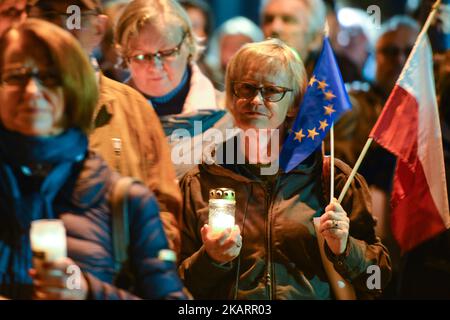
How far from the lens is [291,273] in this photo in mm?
3855

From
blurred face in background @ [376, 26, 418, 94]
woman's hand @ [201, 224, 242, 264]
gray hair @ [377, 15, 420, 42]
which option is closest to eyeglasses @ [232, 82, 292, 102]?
woman's hand @ [201, 224, 242, 264]

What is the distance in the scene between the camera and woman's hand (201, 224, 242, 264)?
3.68 m

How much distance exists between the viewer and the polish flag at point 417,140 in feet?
13.8

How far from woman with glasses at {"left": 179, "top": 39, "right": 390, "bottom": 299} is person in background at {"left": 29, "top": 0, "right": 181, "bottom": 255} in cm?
15

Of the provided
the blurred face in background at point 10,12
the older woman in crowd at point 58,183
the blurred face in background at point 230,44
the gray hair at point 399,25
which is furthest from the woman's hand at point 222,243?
the gray hair at point 399,25

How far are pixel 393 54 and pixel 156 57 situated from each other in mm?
1947

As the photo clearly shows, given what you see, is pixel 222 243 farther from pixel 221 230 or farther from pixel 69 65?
pixel 69 65

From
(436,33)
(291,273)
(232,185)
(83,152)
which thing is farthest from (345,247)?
(436,33)

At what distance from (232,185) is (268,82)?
0.40 metres

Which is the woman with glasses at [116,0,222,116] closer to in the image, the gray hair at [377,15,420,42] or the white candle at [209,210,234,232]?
the white candle at [209,210,234,232]

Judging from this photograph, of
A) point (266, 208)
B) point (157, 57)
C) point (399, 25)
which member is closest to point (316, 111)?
point (266, 208)

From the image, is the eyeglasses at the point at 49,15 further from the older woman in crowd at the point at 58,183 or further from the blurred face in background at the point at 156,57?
the blurred face in background at the point at 156,57

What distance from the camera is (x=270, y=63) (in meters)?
3.81

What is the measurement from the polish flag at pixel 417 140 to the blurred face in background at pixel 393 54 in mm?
1192
